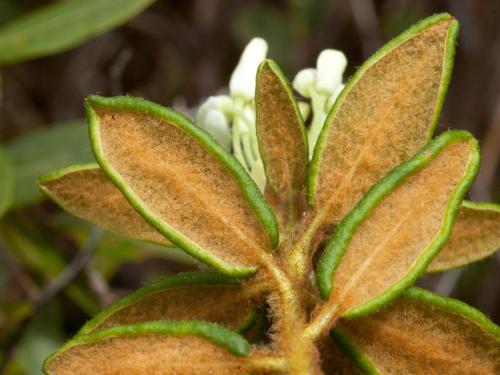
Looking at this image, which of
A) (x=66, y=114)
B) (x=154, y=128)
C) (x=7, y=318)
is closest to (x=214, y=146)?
(x=154, y=128)

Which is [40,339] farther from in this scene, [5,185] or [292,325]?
[292,325]

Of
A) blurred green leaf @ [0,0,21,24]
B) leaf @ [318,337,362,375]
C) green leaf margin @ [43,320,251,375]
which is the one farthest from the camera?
blurred green leaf @ [0,0,21,24]

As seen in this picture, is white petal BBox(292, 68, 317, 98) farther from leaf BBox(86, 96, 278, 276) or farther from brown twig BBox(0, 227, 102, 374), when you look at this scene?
brown twig BBox(0, 227, 102, 374)

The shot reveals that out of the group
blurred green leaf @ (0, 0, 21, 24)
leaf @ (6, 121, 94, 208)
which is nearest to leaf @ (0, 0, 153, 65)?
leaf @ (6, 121, 94, 208)

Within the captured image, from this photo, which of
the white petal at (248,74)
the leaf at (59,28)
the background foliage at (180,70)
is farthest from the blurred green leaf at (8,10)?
the white petal at (248,74)

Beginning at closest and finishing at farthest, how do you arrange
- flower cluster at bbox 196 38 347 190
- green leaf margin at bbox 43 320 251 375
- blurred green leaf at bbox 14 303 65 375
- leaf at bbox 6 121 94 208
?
green leaf margin at bbox 43 320 251 375 < flower cluster at bbox 196 38 347 190 < blurred green leaf at bbox 14 303 65 375 < leaf at bbox 6 121 94 208

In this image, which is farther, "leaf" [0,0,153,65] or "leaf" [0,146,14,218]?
"leaf" [0,0,153,65]
